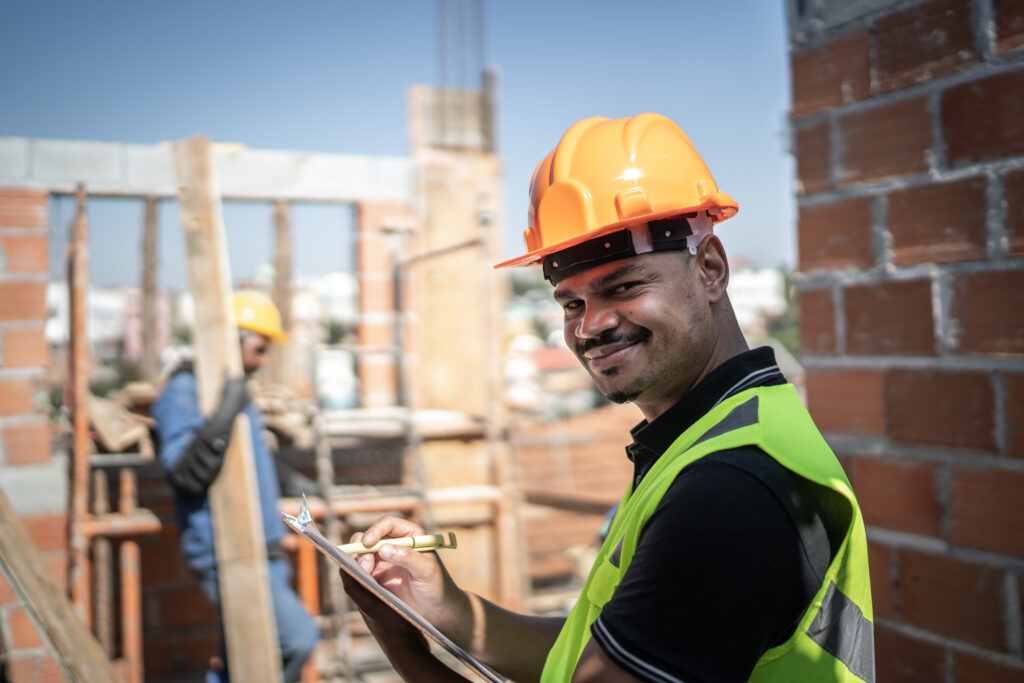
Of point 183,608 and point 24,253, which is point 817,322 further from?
point 183,608

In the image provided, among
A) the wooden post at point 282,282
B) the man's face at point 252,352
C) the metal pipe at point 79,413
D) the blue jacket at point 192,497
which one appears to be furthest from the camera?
the wooden post at point 282,282

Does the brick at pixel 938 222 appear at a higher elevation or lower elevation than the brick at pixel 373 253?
lower

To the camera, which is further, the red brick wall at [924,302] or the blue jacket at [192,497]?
the blue jacket at [192,497]

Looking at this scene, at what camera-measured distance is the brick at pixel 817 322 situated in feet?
6.04

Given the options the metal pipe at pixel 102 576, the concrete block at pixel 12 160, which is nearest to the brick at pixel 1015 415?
the metal pipe at pixel 102 576

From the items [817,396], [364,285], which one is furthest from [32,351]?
[817,396]

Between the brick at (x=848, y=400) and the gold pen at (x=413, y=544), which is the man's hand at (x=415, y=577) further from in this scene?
the brick at (x=848, y=400)

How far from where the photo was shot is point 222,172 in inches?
234

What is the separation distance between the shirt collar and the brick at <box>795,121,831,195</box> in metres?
0.67

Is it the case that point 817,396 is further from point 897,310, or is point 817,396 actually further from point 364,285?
point 364,285

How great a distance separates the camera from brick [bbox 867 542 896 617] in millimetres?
1710

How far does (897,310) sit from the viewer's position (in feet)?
5.57

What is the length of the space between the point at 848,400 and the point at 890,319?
202 millimetres

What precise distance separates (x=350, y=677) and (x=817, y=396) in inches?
A: 181
